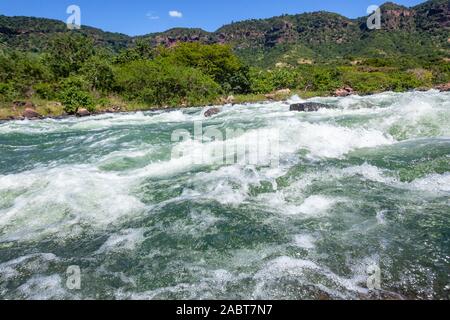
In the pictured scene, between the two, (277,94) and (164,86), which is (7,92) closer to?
(164,86)

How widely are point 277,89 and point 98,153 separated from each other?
33.8 metres

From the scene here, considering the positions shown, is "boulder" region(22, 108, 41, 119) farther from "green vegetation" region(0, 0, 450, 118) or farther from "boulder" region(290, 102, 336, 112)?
"boulder" region(290, 102, 336, 112)

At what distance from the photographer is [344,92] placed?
4150cm

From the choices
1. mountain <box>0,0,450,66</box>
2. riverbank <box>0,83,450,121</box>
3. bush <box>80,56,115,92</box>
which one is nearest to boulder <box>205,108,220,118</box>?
riverbank <box>0,83,450,121</box>

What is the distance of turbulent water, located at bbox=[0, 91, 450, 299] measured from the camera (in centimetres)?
467

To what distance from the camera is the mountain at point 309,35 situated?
111062 mm

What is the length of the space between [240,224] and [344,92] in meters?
38.4

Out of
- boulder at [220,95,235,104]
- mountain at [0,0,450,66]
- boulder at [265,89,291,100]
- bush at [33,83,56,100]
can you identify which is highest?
mountain at [0,0,450,66]

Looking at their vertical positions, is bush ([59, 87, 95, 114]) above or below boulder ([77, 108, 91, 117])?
above

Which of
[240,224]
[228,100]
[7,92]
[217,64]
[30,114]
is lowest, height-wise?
[240,224]

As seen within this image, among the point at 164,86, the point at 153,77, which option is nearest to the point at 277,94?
the point at 164,86

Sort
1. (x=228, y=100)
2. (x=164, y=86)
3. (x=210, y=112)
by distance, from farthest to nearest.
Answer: (x=228, y=100)
(x=164, y=86)
(x=210, y=112)

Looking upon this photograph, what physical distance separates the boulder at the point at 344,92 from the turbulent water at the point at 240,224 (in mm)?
29865

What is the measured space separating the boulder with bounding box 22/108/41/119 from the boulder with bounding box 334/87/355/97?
28.3 metres
